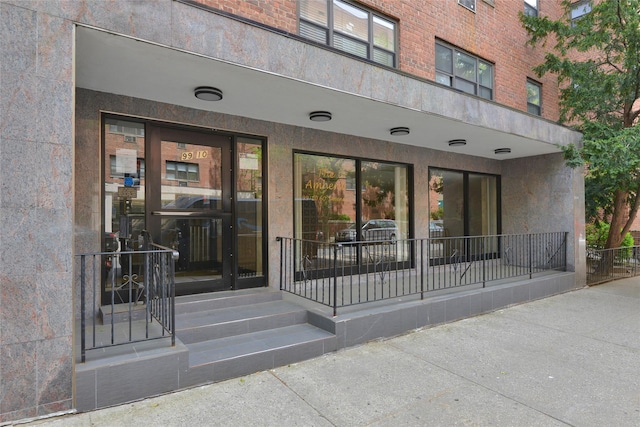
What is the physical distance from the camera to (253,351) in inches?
148

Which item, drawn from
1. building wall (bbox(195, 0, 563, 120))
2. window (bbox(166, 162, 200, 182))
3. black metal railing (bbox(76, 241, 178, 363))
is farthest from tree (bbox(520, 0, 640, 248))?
black metal railing (bbox(76, 241, 178, 363))

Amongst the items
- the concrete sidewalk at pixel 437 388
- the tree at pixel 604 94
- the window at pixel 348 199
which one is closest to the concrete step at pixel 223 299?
the window at pixel 348 199

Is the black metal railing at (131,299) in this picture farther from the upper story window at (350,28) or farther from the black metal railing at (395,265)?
the upper story window at (350,28)

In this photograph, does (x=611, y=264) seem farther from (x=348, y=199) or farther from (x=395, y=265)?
(x=348, y=199)

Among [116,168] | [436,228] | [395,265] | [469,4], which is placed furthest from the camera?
[469,4]

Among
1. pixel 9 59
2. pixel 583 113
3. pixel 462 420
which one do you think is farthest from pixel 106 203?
pixel 583 113

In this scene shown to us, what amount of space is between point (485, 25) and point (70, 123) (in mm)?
9098

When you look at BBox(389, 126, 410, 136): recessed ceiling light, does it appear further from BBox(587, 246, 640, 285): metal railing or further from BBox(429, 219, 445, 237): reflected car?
BBox(587, 246, 640, 285): metal railing

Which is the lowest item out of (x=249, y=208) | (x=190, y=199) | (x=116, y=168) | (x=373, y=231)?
(x=373, y=231)

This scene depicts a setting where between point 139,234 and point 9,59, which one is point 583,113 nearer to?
point 139,234

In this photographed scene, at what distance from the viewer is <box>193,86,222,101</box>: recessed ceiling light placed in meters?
4.28

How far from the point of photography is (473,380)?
359 centimetres

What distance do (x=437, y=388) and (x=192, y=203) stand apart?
3796 mm

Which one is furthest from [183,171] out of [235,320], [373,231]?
[373,231]
